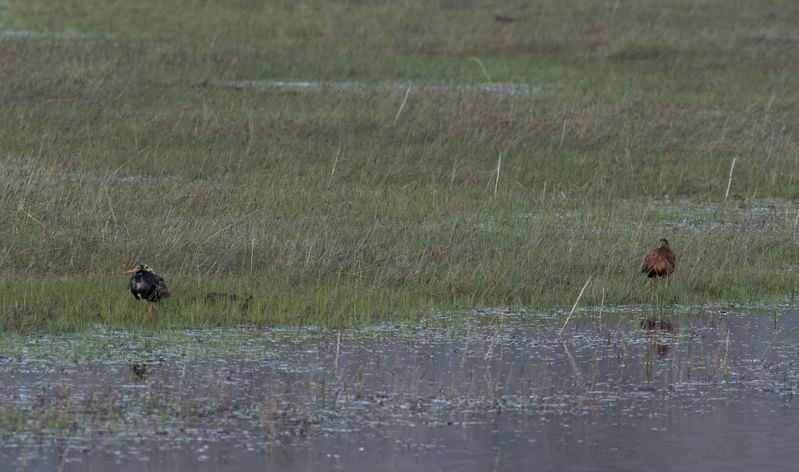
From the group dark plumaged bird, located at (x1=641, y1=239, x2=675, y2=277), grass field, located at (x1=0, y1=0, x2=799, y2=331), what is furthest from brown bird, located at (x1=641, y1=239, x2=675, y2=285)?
grass field, located at (x1=0, y1=0, x2=799, y2=331)

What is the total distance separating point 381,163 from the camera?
49.0ft

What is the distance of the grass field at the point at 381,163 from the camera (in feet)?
32.8

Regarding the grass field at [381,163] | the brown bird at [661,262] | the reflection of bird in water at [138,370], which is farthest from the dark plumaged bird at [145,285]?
the brown bird at [661,262]

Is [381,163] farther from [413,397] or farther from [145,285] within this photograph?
[413,397]

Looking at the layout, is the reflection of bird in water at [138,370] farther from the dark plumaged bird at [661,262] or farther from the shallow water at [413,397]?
the dark plumaged bird at [661,262]

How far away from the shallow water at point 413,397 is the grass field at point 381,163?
0.68 meters

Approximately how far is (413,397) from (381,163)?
25.8ft

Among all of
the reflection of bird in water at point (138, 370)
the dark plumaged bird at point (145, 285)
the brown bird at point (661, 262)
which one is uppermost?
the brown bird at point (661, 262)

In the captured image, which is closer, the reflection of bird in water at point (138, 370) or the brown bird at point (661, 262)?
the reflection of bird in water at point (138, 370)

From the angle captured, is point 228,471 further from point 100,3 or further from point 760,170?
point 100,3

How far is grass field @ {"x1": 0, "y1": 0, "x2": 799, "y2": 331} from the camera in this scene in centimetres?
999

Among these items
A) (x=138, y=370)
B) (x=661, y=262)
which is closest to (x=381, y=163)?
(x=661, y=262)

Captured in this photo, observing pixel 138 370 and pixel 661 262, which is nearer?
pixel 138 370

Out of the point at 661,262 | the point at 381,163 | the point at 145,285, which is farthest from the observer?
the point at 381,163
